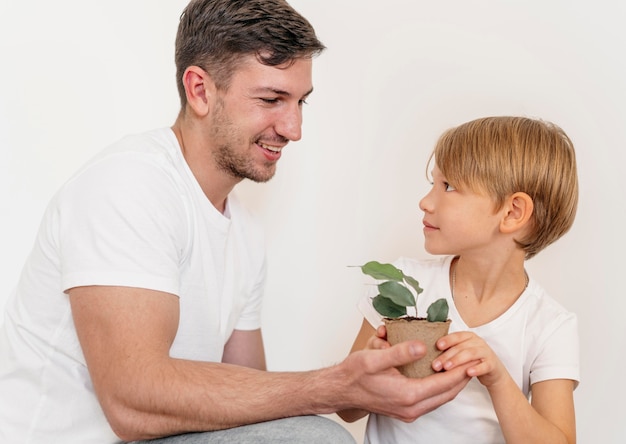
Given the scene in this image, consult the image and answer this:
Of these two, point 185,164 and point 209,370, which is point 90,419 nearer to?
point 209,370

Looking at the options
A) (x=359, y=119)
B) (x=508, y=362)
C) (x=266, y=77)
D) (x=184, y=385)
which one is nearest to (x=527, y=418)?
(x=508, y=362)

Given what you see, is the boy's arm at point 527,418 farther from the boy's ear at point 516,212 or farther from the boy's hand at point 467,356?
the boy's ear at point 516,212

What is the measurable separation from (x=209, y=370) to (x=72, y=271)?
342 mm

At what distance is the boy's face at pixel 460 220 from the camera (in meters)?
1.78

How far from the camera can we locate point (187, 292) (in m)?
1.85

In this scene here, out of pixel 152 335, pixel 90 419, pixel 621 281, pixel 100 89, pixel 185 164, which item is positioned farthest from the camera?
pixel 100 89

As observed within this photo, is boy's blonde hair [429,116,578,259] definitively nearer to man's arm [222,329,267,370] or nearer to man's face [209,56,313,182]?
man's face [209,56,313,182]

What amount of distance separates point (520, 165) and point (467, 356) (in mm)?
490

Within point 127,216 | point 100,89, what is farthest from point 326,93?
point 127,216

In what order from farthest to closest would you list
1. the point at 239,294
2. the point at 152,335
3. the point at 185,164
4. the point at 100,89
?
the point at 100,89 → the point at 239,294 → the point at 185,164 → the point at 152,335

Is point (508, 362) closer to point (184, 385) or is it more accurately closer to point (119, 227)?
point (184, 385)

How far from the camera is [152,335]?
5.08 ft

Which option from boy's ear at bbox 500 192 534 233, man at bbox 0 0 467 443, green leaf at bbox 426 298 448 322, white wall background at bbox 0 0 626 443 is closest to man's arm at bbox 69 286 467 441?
man at bbox 0 0 467 443

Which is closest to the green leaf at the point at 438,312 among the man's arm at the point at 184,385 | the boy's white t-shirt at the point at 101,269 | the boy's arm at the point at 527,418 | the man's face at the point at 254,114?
the man's arm at the point at 184,385
